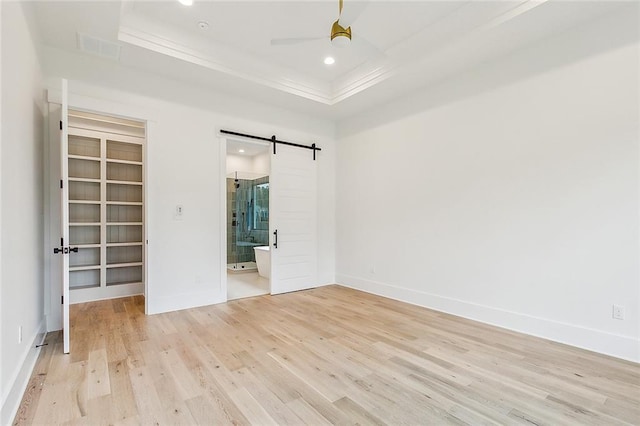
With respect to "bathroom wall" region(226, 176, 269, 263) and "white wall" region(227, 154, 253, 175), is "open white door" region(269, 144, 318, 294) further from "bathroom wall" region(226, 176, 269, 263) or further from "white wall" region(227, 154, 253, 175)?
"white wall" region(227, 154, 253, 175)

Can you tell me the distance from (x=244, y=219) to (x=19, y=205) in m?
5.67

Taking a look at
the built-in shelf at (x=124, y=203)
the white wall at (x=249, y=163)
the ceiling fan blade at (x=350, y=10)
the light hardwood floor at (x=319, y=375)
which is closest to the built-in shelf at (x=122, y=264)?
the built-in shelf at (x=124, y=203)

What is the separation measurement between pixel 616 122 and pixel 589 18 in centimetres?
102

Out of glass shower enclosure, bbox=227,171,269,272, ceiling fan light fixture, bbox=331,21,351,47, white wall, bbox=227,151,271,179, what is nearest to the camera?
ceiling fan light fixture, bbox=331,21,351,47

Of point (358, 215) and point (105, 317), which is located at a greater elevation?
point (358, 215)

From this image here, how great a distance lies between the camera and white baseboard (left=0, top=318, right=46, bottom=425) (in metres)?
1.79

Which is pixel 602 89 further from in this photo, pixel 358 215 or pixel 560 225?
pixel 358 215

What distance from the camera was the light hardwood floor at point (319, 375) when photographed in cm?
191

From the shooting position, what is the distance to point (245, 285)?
5.67 meters

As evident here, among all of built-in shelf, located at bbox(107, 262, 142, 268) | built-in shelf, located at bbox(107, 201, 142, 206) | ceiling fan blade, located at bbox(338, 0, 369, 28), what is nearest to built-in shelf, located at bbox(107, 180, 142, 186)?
built-in shelf, located at bbox(107, 201, 142, 206)

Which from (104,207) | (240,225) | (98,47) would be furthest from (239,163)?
(98,47)

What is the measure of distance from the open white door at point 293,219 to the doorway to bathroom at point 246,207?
1.84m

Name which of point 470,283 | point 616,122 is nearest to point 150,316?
point 470,283

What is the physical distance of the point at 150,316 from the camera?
3785 millimetres
